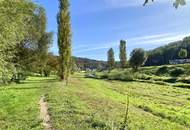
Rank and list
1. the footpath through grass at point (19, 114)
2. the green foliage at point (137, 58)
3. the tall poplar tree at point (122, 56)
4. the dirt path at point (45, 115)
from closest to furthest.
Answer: the dirt path at point (45, 115) < the footpath through grass at point (19, 114) < the green foliage at point (137, 58) < the tall poplar tree at point (122, 56)

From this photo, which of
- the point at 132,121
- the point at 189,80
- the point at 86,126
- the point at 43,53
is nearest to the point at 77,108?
the point at 132,121

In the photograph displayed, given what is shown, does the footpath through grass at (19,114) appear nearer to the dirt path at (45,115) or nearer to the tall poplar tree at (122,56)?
the dirt path at (45,115)

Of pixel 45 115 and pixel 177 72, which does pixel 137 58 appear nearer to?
pixel 177 72

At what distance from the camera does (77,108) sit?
29.8 meters

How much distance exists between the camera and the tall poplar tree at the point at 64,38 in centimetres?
7238

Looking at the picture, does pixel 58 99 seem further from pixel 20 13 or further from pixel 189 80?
pixel 189 80

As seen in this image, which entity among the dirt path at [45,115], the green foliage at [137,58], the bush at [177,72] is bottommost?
the dirt path at [45,115]

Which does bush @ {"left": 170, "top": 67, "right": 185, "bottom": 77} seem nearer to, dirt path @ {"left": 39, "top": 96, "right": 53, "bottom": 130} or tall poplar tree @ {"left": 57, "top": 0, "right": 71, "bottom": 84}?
tall poplar tree @ {"left": 57, "top": 0, "right": 71, "bottom": 84}

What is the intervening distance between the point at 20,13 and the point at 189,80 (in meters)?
75.0

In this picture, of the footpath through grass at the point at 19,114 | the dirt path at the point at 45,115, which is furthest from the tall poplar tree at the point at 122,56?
the dirt path at the point at 45,115

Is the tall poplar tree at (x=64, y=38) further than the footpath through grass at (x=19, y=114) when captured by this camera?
Yes

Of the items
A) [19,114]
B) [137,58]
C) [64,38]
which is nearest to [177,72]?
[137,58]

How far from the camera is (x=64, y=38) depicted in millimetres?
72875

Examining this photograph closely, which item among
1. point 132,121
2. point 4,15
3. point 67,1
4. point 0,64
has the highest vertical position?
point 67,1
